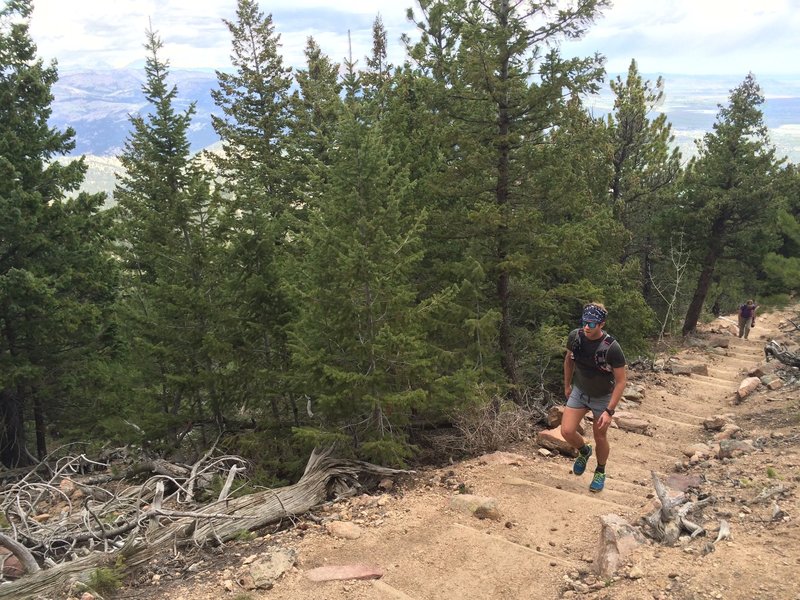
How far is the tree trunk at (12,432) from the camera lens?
49.1ft

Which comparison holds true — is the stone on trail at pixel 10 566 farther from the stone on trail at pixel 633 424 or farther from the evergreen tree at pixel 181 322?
the stone on trail at pixel 633 424

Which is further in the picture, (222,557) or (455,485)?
(455,485)

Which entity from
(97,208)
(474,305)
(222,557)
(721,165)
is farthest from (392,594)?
(721,165)

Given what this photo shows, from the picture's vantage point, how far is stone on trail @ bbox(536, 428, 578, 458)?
9.04 metres

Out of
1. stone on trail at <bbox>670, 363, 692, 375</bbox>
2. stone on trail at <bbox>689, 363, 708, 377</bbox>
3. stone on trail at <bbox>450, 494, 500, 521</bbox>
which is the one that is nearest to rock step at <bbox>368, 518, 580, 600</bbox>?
stone on trail at <bbox>450, 494, 500, 521</bbox>

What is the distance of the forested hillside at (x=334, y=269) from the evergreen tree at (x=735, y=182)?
5988mm

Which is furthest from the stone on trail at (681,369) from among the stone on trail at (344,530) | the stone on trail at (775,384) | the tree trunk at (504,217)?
the stone on trail at (344,530)

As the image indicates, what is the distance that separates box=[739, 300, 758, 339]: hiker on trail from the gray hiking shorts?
2240cm

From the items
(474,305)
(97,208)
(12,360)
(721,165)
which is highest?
(721,165)

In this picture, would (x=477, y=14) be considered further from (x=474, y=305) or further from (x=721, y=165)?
(x=721, y=165)

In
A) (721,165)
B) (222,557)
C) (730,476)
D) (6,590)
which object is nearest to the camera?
→ (6,590)

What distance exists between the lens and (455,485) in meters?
7.75

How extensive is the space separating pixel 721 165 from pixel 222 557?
2395 centimetres

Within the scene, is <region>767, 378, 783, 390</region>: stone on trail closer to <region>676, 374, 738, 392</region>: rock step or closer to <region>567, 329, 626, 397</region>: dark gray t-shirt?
<region>676, 374, 738, 392</region>: rock step
